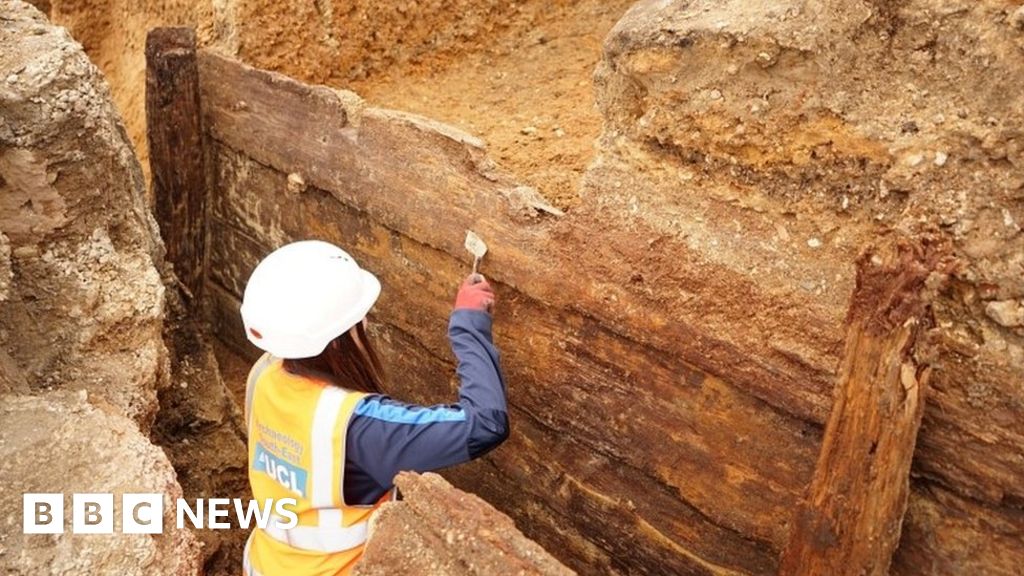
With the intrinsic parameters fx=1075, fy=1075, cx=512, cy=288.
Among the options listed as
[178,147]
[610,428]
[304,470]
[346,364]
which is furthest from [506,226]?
[178,147]

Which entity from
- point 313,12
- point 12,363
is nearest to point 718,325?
point 12,363

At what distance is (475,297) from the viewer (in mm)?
3236

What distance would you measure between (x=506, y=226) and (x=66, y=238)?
4.80 ft

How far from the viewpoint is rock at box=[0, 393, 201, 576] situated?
274cm

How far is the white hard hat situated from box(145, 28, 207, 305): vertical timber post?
1930 mm

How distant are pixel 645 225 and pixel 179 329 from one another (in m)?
2.16

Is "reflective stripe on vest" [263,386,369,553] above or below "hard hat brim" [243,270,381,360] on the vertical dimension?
below

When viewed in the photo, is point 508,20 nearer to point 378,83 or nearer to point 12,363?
point 378,83

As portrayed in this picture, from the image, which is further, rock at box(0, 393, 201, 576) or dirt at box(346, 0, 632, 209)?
dirt at box(346, 0, 632, 209)

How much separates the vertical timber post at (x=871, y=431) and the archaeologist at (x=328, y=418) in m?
0.83

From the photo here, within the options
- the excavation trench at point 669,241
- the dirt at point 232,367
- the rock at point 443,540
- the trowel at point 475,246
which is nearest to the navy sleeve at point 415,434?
the rock at point 443,540

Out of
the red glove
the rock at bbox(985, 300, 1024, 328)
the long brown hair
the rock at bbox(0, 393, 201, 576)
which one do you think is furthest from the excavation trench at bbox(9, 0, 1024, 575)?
the long brown hair

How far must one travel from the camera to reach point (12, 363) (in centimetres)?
333

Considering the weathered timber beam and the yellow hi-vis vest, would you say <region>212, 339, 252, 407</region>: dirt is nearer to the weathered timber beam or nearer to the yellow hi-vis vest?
the weathered timber beam
